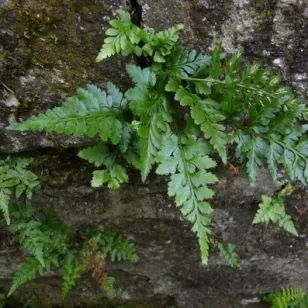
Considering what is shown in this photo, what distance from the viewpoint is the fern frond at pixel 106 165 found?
9.57 feet

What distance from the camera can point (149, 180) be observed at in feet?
11.7

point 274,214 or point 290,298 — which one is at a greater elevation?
point 274,214

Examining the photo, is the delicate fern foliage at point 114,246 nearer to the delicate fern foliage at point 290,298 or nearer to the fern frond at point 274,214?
the fern frond at point 274,214

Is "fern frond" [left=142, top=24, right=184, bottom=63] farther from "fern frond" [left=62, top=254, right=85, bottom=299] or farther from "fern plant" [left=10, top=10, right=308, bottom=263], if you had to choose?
"fern frond" [left=62, top=254, right=85, bottom=299]

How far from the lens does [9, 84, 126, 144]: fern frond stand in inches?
98.7

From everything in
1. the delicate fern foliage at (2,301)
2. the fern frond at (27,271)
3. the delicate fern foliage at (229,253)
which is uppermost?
the delicate fern foliage at (229,253)

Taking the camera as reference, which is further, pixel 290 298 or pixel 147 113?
pixel 290 298

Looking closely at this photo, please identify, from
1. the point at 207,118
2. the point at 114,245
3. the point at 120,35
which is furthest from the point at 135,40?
the point at 114,245

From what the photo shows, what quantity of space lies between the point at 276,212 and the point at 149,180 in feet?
3.86

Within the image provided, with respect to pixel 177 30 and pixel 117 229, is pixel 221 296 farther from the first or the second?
pixel 177 30

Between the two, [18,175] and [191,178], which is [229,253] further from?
[18,175]

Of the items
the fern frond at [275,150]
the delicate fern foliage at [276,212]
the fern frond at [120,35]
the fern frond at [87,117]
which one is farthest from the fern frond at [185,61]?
the delicate fern foliage at [276,212]

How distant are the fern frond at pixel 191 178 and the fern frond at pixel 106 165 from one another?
382 millimetres

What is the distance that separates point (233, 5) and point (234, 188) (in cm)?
160
